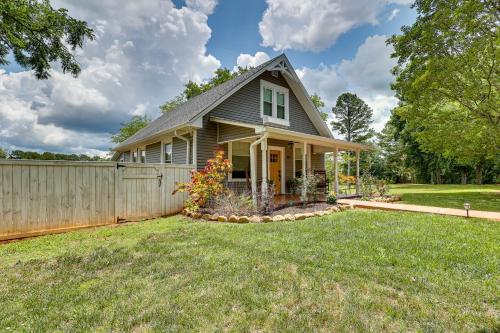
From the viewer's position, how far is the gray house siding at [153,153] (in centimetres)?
1296

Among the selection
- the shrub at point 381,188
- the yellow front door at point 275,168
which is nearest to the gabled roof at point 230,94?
the yellow front door at point 275,168

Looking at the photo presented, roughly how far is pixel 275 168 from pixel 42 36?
33.1 ft

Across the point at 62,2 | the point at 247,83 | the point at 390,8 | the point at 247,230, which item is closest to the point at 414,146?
the point at 390,8

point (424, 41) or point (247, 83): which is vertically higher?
point (424, 41)

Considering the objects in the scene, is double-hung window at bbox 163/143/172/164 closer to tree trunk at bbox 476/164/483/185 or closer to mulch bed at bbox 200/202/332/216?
mulch bed at bbox 200/202/332/216

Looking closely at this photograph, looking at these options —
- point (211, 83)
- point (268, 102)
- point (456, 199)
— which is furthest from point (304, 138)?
point (211, 83)

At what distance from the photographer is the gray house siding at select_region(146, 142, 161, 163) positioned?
13.0 meters

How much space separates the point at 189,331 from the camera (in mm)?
2139

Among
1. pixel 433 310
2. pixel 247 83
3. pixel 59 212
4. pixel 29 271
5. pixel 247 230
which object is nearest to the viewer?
pixel 433 310

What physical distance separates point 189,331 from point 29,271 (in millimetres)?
3016

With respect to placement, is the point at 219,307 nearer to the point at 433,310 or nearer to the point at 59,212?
the point at 433,310

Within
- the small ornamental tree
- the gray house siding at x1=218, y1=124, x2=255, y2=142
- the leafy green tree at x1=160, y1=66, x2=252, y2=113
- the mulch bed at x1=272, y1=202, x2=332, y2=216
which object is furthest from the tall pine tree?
the small ornamental tree

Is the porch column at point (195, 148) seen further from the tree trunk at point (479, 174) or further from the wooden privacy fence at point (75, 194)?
the tree trunk at point (479, 174)

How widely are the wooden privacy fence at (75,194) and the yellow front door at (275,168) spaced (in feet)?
17.4
